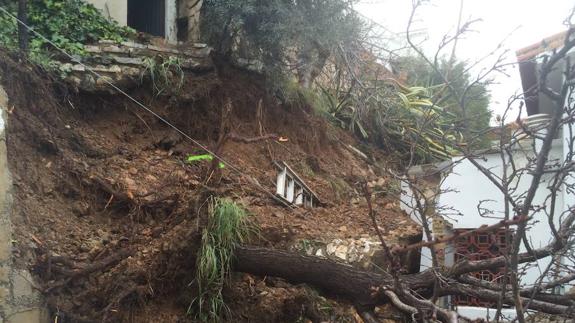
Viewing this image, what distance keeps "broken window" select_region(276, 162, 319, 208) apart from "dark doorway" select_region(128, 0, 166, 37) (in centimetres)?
369

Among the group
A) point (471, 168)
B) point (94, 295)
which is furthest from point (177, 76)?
point (471, 168)

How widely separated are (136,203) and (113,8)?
3915mm

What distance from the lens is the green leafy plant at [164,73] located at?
6.92 m

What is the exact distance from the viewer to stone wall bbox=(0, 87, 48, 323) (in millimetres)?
4418

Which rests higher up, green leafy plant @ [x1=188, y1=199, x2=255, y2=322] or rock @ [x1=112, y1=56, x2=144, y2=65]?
rock @ [x1=112, y1=56, x2=144, y2=65]

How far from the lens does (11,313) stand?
4.42m

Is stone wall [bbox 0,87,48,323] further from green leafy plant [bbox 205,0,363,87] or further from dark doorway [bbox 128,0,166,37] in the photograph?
dark doorway [bbox 128,0,166,37]

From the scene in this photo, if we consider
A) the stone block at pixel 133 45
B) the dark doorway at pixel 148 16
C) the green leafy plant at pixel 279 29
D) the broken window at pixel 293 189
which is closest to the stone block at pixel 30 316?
the broken window at pixel 293 189

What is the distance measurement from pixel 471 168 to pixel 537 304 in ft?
11.9

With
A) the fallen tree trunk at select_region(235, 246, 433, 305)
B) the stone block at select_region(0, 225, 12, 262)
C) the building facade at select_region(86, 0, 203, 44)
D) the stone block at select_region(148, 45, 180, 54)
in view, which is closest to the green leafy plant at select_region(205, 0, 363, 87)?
the stone block at select_region(148, 45, 180, 54)

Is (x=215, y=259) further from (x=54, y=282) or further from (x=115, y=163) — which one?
(x=115, y=163)

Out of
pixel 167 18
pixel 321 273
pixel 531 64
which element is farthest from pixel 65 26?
pixel 531 64

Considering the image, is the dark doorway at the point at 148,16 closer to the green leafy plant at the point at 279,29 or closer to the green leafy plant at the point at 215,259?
the green leafy plant at the point at 279,29

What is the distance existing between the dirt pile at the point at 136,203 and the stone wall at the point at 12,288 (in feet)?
0.32
